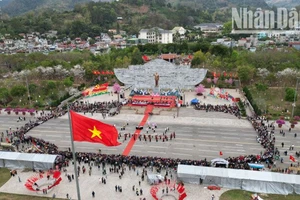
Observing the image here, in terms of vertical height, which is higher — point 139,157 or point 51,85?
point 51,85

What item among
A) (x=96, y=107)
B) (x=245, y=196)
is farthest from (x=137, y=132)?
(x=245, y=196)

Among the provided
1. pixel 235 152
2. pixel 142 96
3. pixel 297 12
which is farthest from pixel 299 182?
pixel 297 12

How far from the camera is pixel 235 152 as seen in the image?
32.7m

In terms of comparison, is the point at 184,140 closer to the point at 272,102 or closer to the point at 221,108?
the point at 221,108

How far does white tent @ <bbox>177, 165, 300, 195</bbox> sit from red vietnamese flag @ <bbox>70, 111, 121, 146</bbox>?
38.2ft

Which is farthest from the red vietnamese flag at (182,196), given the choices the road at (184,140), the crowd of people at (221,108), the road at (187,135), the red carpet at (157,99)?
the red carpet at (157,99)

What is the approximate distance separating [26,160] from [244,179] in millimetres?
21195

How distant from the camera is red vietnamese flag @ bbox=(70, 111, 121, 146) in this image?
1727 cm

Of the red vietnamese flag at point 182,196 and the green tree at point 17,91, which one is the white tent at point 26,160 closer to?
the red vietnamese flag at point 182,196

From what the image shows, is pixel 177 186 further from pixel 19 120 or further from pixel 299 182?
pixel 19 120

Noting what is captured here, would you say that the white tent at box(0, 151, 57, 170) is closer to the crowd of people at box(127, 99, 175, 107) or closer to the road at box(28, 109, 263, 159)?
the road at box(28, 109, 263, 159)
